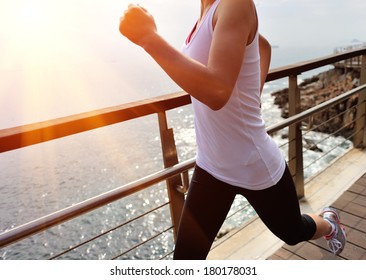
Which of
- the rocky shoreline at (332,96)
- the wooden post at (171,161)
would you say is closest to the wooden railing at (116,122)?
the wooden post at (171,161)

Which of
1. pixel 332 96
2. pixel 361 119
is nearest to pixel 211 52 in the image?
pixel 361 119

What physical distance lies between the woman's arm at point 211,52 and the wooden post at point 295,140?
1.55m

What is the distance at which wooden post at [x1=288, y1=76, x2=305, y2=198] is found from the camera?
2.35m

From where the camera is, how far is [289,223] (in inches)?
49.4

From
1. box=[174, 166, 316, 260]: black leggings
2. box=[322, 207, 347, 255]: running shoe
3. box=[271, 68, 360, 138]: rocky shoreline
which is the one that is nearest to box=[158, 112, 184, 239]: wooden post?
box=[174, 166, 316, 260]: black leggings

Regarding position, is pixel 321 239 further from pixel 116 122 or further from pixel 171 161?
pixel 116 122

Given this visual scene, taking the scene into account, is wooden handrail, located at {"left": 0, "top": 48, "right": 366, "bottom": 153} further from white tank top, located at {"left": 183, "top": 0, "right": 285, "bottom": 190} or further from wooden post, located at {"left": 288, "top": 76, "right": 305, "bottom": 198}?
wooden post, located at {"left": 288, "top": 76, "right": 305, "bottom": 198}

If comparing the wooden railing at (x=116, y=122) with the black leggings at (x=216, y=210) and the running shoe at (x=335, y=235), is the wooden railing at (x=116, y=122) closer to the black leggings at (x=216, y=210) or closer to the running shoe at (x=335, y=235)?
the black leggings at (x=216, y=210)

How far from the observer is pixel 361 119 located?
329 cm

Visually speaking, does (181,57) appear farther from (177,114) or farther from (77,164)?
(177,114)

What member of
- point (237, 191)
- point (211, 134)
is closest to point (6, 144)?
point (211, 134)

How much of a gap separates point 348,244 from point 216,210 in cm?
121

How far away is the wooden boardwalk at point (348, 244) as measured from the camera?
1.93 m
